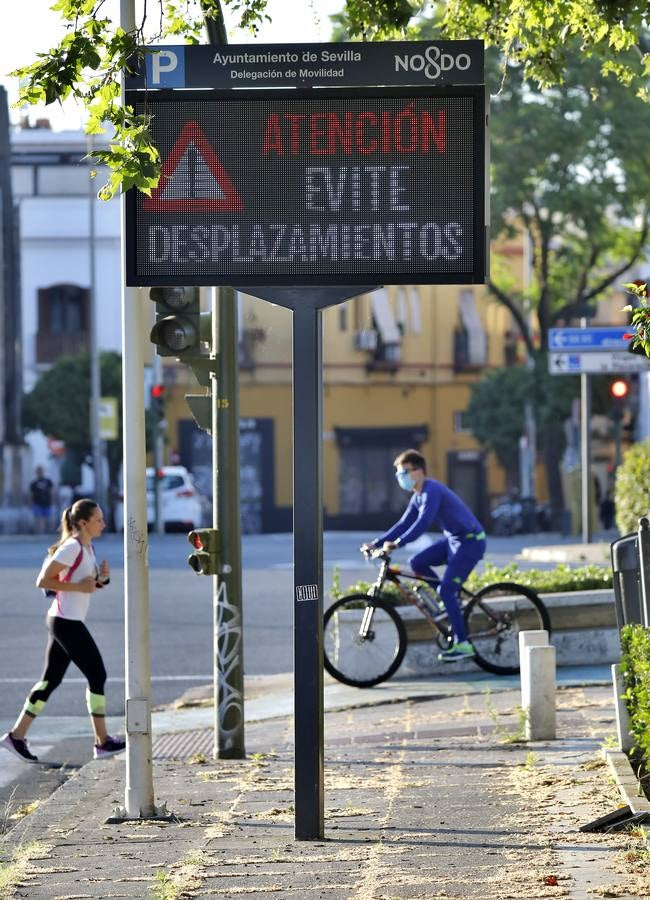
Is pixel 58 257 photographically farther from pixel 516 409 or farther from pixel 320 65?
pixel 320 65

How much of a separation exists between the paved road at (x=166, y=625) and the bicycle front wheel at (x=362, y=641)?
1.32 m

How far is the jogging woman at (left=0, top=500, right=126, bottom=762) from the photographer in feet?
33.6

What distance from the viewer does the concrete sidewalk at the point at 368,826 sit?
6047mm

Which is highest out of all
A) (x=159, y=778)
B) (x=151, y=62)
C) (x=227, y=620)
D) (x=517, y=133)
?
(x=517, y=133)

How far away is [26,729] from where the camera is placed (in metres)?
10.3

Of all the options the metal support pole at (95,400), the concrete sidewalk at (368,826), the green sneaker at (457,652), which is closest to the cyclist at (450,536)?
the green sneaker at (457,652)

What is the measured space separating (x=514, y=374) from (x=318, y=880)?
4501 cm

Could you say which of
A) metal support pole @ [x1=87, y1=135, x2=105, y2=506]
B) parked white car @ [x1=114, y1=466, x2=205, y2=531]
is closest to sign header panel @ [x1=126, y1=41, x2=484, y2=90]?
parked white car @ [x1=114, y1=466, x2=205, y2=531]

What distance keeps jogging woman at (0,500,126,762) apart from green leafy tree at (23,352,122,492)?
129ft

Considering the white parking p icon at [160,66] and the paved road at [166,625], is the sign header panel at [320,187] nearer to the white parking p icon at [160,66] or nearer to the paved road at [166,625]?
the white parking p icon at [160,66]

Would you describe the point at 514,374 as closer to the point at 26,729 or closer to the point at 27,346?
the point at 27,346

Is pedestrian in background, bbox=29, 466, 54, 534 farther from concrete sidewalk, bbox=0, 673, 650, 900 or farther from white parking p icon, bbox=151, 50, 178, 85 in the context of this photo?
white parking p icon, bbox=151, 50, 178, 85

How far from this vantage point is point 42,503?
46094 millimetres

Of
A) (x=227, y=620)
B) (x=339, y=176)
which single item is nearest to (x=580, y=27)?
(x=339, y=176)
